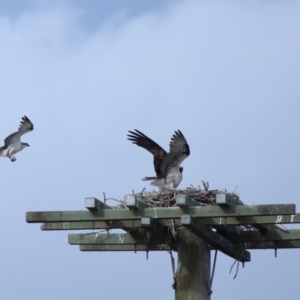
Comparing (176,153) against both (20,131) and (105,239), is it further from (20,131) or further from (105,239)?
(20,131)

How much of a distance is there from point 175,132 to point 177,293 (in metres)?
3.86

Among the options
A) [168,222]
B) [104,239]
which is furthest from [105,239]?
[168,222]

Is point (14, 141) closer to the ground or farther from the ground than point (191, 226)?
farther from the ground

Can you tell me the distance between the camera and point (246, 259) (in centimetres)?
962

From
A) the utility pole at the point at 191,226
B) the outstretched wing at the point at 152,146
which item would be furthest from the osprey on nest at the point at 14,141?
the utility pole at the point at 191,226

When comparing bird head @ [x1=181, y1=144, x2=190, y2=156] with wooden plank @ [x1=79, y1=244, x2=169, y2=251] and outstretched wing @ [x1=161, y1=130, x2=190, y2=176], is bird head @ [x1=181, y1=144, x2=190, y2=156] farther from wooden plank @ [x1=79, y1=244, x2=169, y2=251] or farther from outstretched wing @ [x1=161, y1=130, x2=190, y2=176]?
wooden plank @ [x1=79, y1=244, x2=169, y2=251]

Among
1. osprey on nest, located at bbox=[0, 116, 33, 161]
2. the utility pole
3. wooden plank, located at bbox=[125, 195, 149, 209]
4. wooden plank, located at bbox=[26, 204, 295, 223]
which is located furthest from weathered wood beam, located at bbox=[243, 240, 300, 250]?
osprey on nest, located at bbox=[0, 116, 33, 161]

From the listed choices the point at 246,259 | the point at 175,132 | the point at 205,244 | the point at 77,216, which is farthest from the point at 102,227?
the point at 175,132

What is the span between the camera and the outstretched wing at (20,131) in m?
17.6

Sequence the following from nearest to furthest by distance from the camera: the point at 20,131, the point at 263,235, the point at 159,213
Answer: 1. the point at 159,213
2. the point at 263,235
3. the point at 20,131

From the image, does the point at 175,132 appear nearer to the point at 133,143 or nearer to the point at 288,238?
the point at 133,143

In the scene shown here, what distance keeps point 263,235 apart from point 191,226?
1.19 metres

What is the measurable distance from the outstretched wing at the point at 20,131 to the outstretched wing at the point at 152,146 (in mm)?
5128

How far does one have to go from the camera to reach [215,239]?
881cm
